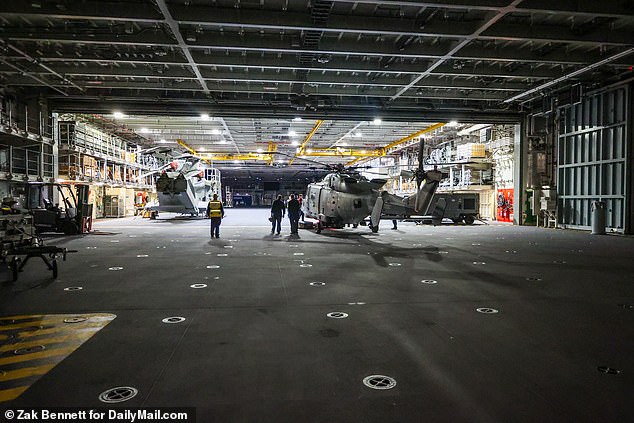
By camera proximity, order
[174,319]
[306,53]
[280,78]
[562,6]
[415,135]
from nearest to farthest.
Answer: [174,319], [562,6], [306,53], [280,78], [415,135]

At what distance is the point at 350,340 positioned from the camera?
386cm

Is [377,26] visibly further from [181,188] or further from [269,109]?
[181,188]

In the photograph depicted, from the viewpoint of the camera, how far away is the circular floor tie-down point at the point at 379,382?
2895 mm

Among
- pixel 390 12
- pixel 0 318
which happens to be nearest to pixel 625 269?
pixel 390 12

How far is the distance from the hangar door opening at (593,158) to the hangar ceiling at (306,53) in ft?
4.56

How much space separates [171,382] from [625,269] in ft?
28.9

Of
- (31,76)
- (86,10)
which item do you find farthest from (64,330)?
(31,76)

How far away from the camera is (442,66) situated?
47.3 feet

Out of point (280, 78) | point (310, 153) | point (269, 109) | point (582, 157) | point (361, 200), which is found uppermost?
point (280, 78)

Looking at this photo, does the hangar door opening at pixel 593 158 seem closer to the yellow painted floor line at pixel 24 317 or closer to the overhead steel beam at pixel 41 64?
the yellow painted floor line at pixel 24 317

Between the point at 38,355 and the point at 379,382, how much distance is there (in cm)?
297

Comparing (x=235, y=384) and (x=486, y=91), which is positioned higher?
(x=486, y=91)

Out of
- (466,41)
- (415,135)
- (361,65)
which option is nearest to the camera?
(466,41)

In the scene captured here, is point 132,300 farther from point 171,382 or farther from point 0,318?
point 171,382
